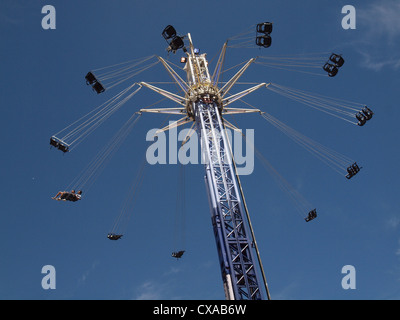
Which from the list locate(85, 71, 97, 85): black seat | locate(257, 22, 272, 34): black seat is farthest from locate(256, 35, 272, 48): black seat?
locate(85, 71, 97, 85): black seat

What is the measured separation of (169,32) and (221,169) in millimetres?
12397

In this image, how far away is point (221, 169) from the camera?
26469mm

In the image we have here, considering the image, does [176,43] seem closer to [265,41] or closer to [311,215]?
[265,41]

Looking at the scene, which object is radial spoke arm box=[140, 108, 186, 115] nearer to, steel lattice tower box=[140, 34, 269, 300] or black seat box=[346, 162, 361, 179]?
steel lattice tower box=[140, 34, 269, 300]

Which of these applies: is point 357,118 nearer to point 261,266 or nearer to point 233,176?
point 233,176

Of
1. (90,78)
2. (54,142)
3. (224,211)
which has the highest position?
(90,78)

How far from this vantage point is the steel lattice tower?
2261 centimetres

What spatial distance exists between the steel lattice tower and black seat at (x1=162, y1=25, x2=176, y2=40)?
6.02 feet

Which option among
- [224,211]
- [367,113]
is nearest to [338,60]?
[367,113]

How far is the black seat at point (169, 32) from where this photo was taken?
Result: 30.4 metres

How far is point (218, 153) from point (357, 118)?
12.2 m
